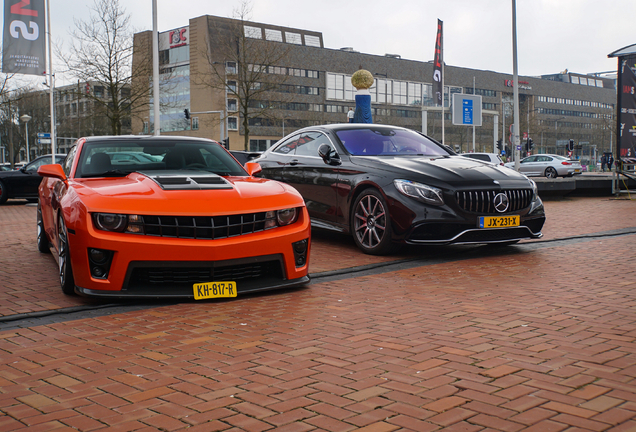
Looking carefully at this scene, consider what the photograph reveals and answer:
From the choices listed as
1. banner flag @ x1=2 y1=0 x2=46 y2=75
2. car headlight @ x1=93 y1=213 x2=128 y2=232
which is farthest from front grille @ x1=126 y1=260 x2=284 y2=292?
banner flag @ x1=2 y1=0 x2=46 y2=75

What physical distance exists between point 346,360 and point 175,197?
217 centimetres

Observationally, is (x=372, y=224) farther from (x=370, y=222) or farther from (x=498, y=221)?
(x=498, y=221)

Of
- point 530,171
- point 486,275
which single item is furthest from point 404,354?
point 530,171

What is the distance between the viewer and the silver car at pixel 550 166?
1523 inches

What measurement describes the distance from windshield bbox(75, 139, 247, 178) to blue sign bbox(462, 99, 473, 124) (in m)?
33.6

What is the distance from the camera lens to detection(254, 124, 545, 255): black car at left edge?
7.15 meters

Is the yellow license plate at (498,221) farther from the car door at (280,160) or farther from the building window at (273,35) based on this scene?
the building window at (273,35)

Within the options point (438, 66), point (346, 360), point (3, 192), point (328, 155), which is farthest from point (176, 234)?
point (438, 66)

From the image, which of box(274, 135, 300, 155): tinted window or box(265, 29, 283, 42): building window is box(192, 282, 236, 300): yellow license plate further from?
box(265, 29, 283, 42): building window

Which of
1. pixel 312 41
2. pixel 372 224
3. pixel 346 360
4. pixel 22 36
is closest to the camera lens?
pixel 346 360

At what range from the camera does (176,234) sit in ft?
16.6

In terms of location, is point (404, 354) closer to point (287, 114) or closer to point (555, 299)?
point (555, 299)

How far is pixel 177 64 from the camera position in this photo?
270 ft

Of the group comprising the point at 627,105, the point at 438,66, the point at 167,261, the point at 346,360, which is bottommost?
the point at 346,360
